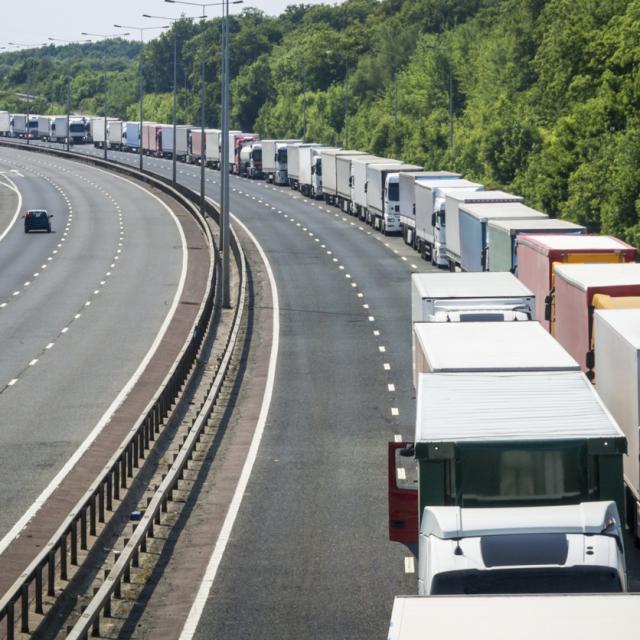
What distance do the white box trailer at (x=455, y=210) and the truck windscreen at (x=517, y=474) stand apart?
1726 inches

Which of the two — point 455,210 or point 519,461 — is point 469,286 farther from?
point 455,210

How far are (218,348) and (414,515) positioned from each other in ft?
93.0

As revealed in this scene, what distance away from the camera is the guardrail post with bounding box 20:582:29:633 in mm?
19719

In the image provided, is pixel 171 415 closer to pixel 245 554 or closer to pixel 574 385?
pixel 245 554

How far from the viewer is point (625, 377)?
24.3 metres

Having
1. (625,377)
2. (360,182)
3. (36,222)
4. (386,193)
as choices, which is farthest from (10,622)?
(36,222)

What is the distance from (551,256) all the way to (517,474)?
736 inches

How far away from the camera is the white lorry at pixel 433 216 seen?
6975 centimetres

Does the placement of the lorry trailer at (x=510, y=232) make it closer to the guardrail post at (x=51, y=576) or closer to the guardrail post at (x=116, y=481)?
the guardrail post at (x=116, y=481)

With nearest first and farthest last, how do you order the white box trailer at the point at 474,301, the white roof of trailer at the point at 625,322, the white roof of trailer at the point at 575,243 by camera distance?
the white roof of trailer at the point at 625,322 < the white box trailer at the point at 474,301 < the white roof of trailer at the point at 575,243

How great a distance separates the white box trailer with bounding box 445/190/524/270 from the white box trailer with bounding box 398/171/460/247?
11.3m

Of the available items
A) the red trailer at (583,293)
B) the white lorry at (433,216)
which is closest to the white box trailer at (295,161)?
the white lorry at (433,216)

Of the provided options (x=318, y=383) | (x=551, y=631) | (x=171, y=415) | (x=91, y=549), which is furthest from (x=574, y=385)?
(x=318, y=383)

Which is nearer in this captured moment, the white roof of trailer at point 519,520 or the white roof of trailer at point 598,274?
the white roof of trailer at point 519,520
